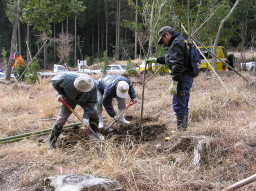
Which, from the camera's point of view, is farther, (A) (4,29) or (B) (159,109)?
(A) (4,29)

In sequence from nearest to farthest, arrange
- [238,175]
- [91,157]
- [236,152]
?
[238,175] < [236,152] < [91,157]

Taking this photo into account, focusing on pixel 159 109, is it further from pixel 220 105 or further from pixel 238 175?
pixel 238 175

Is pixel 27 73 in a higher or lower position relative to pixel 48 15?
lower

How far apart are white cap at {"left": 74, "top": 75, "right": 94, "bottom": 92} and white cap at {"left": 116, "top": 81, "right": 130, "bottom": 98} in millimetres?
1032

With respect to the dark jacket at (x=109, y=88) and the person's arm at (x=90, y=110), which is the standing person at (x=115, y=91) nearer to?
the dark jacket at (x=109, y=88)

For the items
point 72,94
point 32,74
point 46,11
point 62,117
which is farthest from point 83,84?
point 32,74

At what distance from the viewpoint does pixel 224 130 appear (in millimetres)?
4336

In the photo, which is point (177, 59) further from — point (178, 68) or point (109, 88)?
point (109, 88)

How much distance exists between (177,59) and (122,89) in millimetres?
1183

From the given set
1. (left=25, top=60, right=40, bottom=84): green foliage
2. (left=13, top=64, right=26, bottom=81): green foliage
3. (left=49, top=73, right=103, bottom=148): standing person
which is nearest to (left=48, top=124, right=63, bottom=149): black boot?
(left=49, top=73, right=103, bottom=148): standing person

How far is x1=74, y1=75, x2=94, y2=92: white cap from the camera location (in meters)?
4.36

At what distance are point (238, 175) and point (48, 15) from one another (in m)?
9.06

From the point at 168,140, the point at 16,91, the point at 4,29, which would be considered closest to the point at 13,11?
the point at 16,91

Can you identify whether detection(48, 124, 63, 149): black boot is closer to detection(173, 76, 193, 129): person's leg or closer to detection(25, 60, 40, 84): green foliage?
detection(173, 76, 193, 129): person's leg
